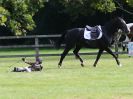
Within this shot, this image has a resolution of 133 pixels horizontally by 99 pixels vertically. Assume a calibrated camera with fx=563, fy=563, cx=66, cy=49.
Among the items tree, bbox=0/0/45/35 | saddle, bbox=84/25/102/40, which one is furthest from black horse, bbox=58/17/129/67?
tree, bbox=0/0/45/35

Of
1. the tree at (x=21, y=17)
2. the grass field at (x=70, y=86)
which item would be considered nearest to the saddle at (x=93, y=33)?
the grass field at (x=70, y=86)

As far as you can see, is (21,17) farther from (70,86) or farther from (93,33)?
(70,86)

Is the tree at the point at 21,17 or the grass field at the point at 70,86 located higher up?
the grass field at the point at 70,86

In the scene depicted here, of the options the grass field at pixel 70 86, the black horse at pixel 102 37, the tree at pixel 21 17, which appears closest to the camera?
the grass field at pixel 70 86

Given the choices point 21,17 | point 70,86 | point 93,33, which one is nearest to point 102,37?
point 93,33

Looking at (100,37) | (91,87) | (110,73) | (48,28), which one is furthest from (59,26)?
(91,87)

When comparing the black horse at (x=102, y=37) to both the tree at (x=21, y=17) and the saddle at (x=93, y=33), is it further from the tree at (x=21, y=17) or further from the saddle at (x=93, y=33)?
the tree at (x=21, y=17)

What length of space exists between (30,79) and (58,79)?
2.98 ft

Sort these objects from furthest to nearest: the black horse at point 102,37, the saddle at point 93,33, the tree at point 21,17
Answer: the tree at point 21,17 < the saddle at point 93,33 < the black horse at point 102,37

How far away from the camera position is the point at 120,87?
1510 centimetres

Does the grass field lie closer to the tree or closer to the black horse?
the black horse

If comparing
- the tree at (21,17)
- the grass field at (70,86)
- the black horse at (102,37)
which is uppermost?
the grass field at (70,86)

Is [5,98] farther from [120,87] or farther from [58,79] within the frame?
[58,79]

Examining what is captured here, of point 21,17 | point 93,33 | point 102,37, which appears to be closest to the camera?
point 102,37
